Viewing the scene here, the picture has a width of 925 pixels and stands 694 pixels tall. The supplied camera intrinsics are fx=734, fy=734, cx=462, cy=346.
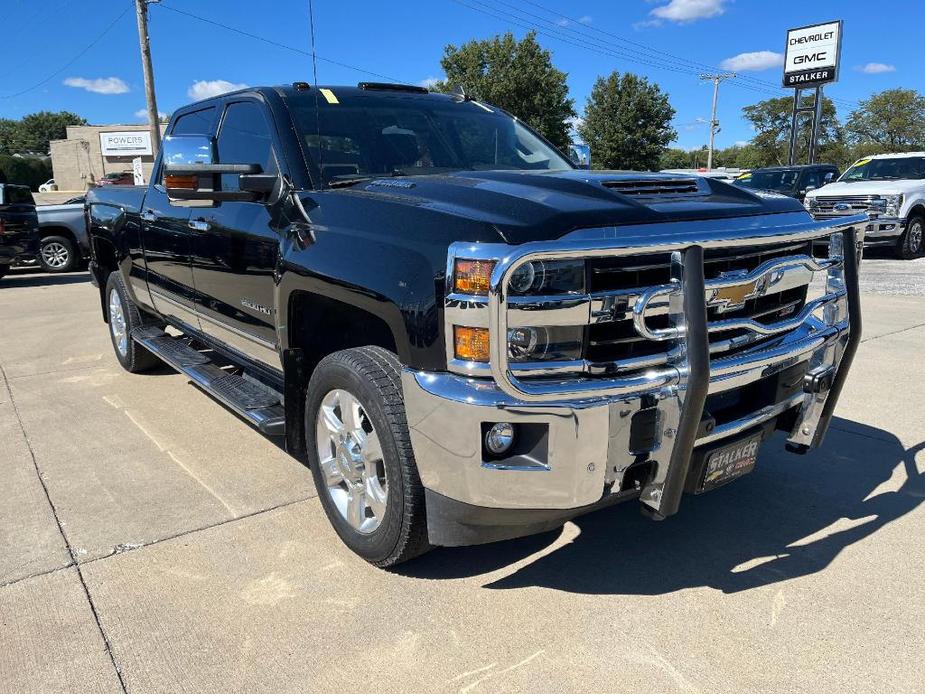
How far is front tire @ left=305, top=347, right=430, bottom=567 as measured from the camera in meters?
2.59

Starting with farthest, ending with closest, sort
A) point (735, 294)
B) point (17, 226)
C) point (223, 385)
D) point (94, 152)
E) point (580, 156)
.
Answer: point (94, 152), point (17, 226), point (580, 156), point (223, 385), point (735, 294)

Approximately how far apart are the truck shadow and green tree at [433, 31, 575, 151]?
40425 millimetres

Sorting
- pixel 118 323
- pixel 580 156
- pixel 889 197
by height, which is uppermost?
pixel 580 156

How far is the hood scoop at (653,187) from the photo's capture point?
2.77m

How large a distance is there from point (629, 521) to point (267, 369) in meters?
1.93

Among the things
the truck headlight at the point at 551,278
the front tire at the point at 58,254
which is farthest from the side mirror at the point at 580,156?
the front tire at the point at 58,254

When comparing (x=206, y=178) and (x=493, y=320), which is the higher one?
(x=206, y=178)

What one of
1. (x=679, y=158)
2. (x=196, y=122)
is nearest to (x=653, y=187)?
(x=196, y=122)

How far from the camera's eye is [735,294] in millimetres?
2604

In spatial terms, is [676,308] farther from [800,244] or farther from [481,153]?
[481,153]

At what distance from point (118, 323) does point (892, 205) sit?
1291 cm

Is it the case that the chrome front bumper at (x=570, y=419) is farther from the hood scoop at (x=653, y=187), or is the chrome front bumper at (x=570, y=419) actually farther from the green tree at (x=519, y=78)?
the green tree at (x=519, y=78)

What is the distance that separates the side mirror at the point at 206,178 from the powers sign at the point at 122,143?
240ft

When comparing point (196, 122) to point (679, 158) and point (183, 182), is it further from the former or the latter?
point (679, 158)
